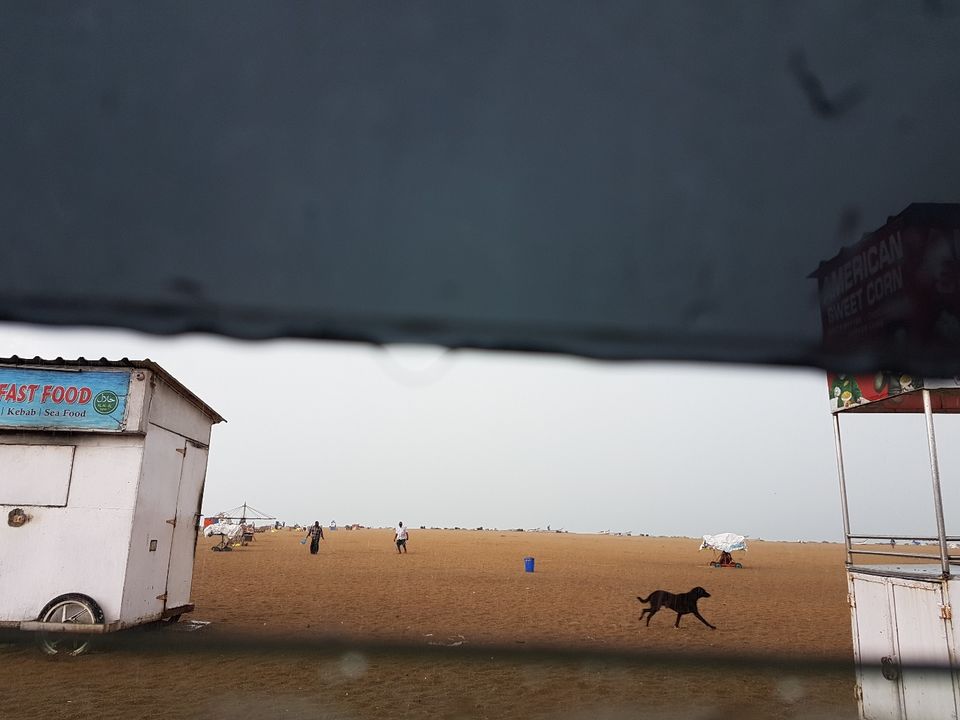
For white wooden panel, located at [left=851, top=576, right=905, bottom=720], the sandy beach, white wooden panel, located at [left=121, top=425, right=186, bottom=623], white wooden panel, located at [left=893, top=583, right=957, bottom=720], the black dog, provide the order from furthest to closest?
the black dog < white wooden panel, located at [left=121, top=425, right=186, bottom=623] < white wooden panel, located at [left=851, top=576, right=905, bottom=720] < white wooden panel, located at [left=893, top=583, right=957, bottom=720] < the sandy beach

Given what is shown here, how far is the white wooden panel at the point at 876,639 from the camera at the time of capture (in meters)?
5.24

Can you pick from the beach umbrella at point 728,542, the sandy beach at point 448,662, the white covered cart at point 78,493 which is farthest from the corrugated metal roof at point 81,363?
the beach umbrella at point 728,542

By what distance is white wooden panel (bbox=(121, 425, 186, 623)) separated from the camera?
301 inches

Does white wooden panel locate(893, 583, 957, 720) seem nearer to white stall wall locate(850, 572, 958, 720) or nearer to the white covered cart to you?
white stall wall locate(850, 572, 958, 720)

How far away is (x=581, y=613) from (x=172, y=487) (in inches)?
335

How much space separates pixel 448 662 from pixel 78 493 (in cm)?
499

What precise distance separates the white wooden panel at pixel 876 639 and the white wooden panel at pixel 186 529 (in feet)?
27.5

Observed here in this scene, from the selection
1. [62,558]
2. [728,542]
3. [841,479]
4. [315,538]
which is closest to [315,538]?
[315,538]

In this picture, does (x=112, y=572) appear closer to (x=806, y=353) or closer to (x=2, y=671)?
(x=2, y=671)

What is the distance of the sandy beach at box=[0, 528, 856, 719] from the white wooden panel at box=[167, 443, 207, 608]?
2.35 ft

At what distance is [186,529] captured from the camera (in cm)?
935

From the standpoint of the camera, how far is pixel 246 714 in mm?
5871

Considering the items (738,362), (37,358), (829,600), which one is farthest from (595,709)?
(829,600)

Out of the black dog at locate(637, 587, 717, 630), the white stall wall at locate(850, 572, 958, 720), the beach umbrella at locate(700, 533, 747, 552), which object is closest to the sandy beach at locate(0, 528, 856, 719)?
the black dog at locate(637, 587, 717, 630)
